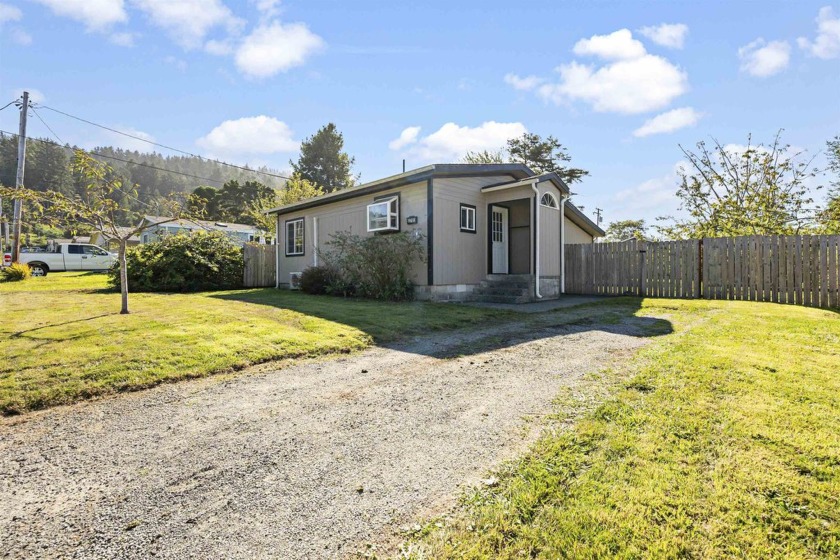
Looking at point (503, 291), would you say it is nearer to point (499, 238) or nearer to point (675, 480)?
point (499, 238)

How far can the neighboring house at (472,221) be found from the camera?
9.99 meters

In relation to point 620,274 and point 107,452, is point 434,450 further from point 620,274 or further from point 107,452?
point 620,274

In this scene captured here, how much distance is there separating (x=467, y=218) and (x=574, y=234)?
6556 mm

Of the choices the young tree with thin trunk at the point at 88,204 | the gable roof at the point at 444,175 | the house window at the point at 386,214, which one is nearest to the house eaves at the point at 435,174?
the gable roof at the point at 444,175

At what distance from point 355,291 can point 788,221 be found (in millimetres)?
15448

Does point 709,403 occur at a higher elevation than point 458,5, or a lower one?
lower

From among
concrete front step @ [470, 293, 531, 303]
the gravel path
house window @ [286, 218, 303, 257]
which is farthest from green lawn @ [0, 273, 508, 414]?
house window @ [286, 218, 303, 257]

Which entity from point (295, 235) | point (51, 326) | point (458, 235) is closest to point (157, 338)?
point (51, 326)

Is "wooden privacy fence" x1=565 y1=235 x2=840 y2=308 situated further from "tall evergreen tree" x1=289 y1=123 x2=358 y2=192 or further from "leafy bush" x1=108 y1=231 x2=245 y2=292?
"tall evergreen tree" x1=289 y1=123 x2=358 y2=192

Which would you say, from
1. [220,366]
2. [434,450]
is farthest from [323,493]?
[220,366]

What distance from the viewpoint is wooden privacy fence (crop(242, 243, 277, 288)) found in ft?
50.0

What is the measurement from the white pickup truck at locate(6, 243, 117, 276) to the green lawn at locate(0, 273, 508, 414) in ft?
50.7

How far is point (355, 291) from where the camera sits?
11055 millimetres

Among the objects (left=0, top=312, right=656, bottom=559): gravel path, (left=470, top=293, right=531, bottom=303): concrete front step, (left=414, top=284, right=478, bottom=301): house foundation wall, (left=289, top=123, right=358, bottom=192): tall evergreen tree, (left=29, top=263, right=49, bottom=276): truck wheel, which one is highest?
(left=289, top=123, right=358, bottom=192): tall evergreen tree
